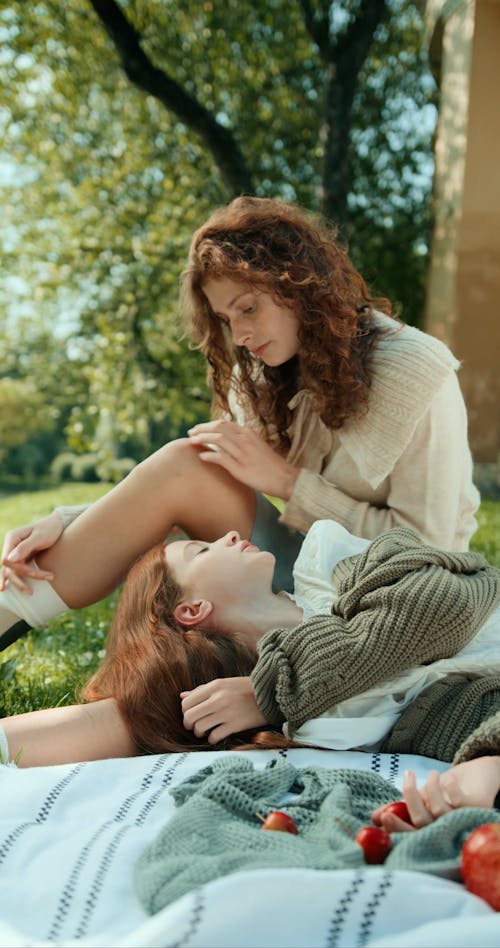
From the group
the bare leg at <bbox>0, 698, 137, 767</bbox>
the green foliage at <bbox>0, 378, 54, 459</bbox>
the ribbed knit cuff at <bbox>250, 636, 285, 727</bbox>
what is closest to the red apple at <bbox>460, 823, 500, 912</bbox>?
the ribbed knit cuff at <bbox>250, 636, 285, 727</bbox>

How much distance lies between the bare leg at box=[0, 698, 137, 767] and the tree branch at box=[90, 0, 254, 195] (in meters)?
4.82

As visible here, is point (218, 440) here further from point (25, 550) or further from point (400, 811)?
point (400, 811)

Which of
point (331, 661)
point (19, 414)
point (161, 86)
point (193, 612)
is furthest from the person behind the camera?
point (19, 414)

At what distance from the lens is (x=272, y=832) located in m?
1.53

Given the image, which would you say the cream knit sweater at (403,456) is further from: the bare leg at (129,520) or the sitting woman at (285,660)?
the sitting woman at (285,660)

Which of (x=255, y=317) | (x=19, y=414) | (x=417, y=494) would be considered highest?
(x=255, y=317)

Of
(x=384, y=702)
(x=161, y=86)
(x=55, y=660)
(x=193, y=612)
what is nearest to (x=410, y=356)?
(x=193, y=612)

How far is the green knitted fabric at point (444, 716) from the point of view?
200 cm

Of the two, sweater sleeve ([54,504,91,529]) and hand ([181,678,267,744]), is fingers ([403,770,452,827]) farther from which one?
sweater sleeve ([54,504,91,529])

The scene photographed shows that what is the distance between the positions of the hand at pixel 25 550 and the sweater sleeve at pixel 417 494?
2.22 ft

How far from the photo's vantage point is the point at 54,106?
10.1 m

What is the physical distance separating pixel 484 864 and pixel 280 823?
1.17 feet

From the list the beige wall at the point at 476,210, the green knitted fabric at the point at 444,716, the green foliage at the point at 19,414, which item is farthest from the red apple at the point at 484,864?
the green foliage at the point at 19,414

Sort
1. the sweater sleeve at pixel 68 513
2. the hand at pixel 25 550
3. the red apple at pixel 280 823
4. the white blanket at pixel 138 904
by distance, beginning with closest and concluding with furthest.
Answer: the white blanket at pixel 138 904 → the red apple at pixel 280 823 → the hand at pixel 25 550 → the sweater sleeve at pixel 68 513
